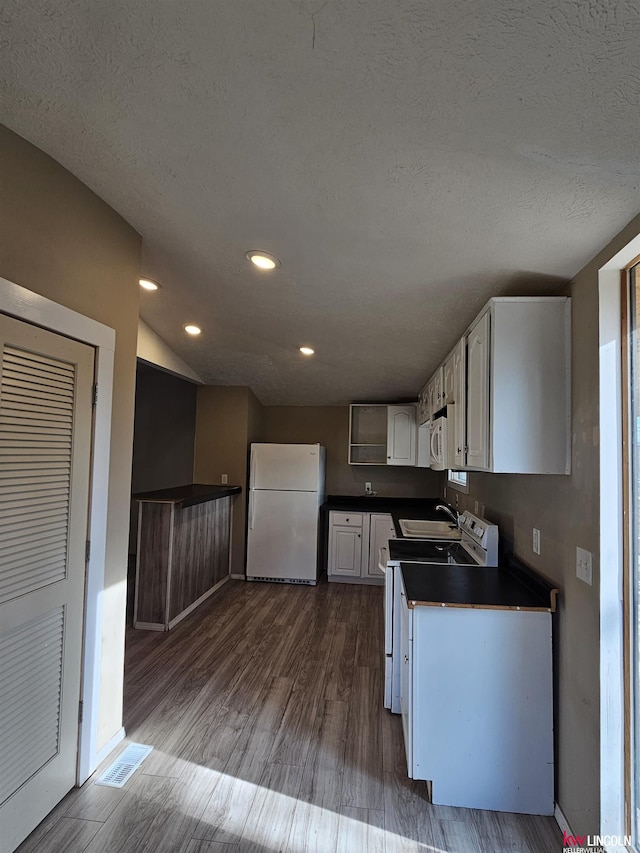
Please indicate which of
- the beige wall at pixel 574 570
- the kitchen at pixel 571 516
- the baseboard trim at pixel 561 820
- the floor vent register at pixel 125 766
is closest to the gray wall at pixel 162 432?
the kitchen at pixel 571 516

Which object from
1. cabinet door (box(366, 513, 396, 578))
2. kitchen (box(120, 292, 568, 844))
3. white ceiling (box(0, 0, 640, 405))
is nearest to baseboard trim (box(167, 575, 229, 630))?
kitchen (box(120, 292, 568, 844))

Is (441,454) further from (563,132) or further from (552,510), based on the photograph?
(563,132)

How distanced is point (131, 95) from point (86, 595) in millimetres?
1896

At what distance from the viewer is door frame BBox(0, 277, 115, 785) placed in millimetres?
1904

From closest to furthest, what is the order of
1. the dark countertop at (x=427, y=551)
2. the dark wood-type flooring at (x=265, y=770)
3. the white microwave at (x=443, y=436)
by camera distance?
the dark wood-type flooring at (x=265, y=770) → the dark countertop at (x=427, y=551) → the white microwave at (x=443, y=436)

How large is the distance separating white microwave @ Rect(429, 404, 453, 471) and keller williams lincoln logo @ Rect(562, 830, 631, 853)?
1.84 metres

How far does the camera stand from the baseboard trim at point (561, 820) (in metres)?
1.67

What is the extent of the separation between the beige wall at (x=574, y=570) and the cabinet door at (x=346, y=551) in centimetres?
300

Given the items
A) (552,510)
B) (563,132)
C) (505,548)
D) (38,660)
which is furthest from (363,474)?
(563,132)

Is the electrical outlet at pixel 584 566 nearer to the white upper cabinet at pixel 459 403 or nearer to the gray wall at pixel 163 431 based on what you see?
the white upper cabinet at pixel 459 403

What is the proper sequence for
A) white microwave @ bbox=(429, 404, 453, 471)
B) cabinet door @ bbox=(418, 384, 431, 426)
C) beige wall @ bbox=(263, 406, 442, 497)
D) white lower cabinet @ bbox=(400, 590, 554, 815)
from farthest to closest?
1. beige wall @ bbox=(263, 406, 442, 497)
2. cabinet door @ bbox=(418, 384, 431, 426)
3. white microwave @ bbox=(429, 404, 453, 471)
4. white lower cabinet @ bbox=(400, 590, 554, 815)

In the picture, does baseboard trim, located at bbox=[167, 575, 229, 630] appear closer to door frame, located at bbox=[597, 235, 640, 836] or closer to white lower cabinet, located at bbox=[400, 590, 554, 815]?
white lower cabinet, located at bbox=[400, 590, 554, 815]

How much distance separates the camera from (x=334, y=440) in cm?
556

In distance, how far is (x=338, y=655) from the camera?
10.3 ft
